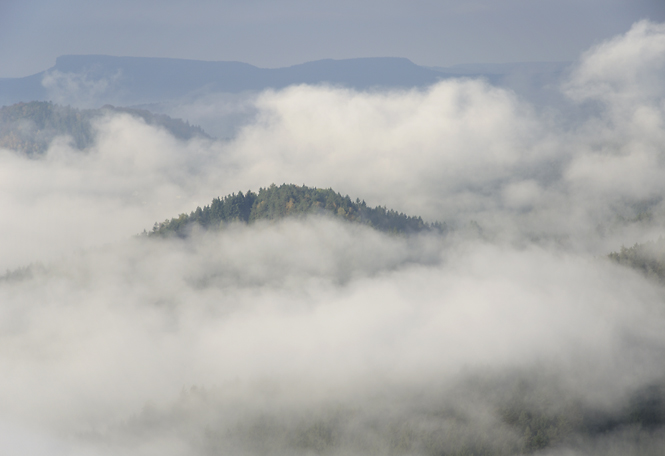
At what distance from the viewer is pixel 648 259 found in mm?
162250

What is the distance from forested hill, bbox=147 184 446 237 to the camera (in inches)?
7170

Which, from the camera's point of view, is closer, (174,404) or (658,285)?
(174,404)

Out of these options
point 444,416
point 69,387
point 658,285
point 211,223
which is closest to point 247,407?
point 444,416

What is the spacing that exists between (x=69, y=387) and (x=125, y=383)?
61.5 feet

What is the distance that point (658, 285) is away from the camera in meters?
168

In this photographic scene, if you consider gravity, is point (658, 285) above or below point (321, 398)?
above

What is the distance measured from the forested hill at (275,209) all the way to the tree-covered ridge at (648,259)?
2854 inches

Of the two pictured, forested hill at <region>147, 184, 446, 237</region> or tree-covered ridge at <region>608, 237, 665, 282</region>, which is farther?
forested hill at <region>147, 184, 446, 237</region>

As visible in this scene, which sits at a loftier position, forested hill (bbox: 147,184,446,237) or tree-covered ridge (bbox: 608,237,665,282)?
forested hill (bbox: 147,184,446,237)

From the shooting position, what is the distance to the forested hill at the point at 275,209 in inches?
7170

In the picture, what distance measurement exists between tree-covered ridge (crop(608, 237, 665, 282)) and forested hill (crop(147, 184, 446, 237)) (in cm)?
7250

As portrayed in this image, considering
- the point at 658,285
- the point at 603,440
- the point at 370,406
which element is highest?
the point at 658,285

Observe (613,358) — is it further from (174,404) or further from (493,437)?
(174,404)

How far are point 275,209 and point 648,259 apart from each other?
4553 inches
